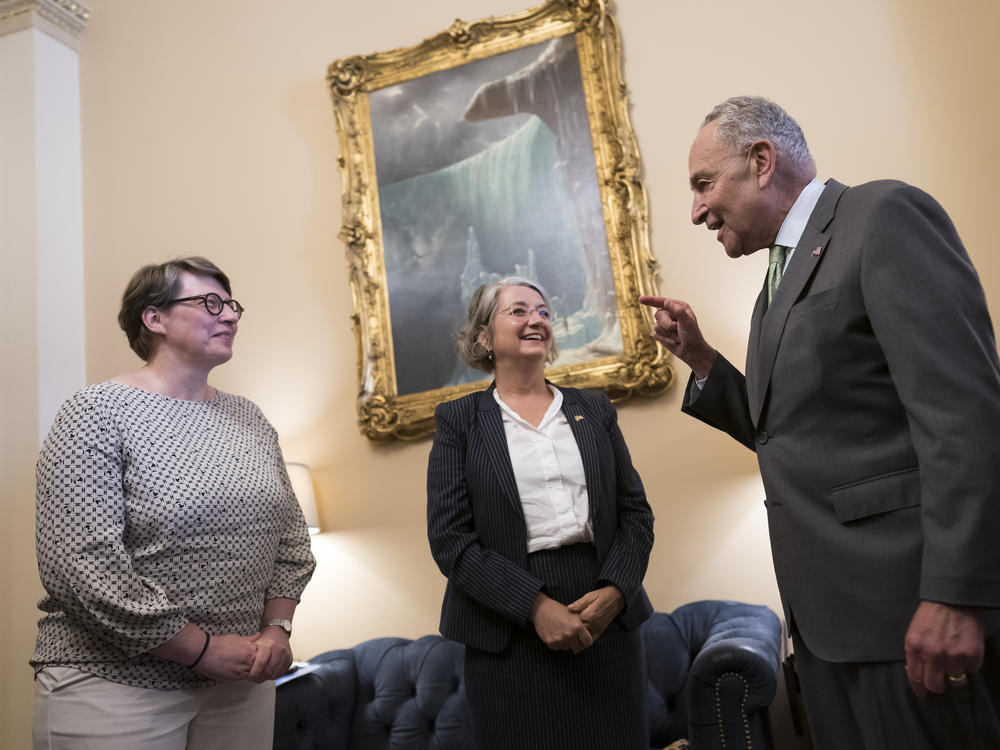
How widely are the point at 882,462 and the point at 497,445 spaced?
44.6 inches

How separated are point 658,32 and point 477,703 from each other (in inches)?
127

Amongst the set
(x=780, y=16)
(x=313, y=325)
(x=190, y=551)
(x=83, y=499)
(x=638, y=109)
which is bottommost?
(x=190, y=551)

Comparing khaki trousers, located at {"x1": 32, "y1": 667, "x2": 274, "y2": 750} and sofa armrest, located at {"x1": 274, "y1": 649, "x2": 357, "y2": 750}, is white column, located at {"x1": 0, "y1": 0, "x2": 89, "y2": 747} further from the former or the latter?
khaki trousers, located at {"x1": 32, "y1": 667, "x2": 274, "y2": 750}

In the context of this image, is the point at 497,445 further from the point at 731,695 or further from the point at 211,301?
the point at 731,695

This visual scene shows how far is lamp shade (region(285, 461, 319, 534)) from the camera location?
3.93m

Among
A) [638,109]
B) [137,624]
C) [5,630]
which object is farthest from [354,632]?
[638,109]

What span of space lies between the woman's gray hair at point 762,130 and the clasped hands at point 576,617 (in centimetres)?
115

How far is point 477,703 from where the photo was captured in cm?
222

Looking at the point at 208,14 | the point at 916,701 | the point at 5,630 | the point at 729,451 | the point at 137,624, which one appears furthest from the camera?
the point at 208,14

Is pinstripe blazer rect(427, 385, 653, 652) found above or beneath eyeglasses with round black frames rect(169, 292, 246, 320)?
beneath

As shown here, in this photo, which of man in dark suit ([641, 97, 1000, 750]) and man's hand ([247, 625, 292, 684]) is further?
man's hand ([247, 625, 292, 684])

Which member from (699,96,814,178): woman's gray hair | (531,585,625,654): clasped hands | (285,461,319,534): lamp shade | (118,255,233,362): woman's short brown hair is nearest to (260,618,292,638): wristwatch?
(531,585,625,654): clasped hands

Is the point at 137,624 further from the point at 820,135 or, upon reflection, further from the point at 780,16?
the point at 780,16

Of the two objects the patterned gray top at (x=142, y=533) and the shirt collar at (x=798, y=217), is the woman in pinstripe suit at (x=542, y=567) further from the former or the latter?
the shirt collar at (x=798, y=217)
